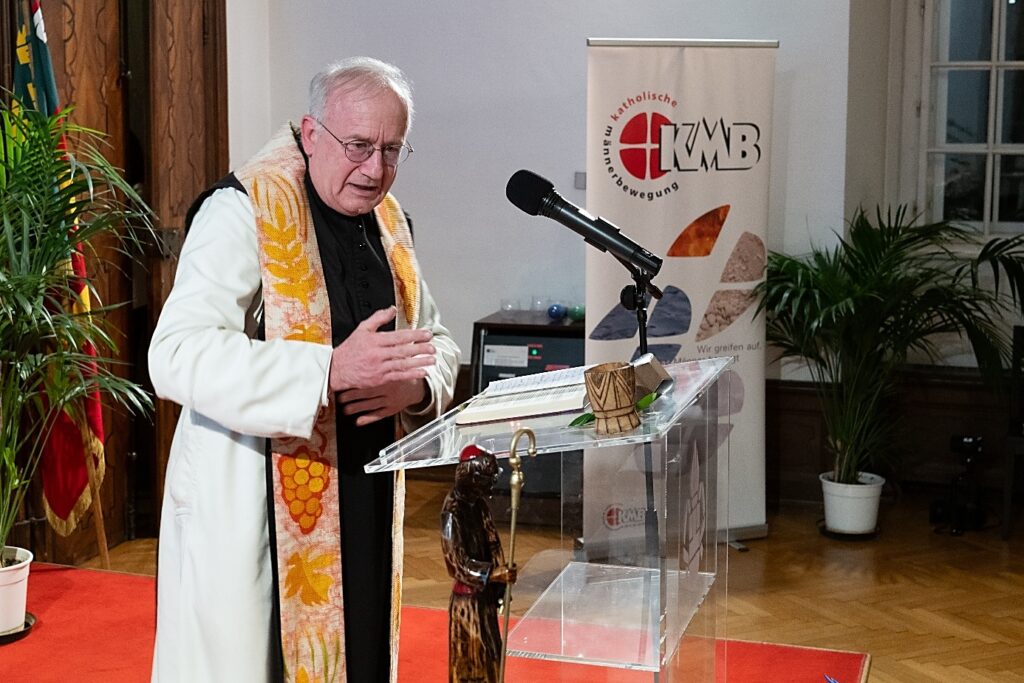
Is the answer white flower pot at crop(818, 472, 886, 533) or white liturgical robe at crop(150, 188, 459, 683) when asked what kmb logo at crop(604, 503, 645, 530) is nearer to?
white liturgical robe at crop(150, 188, 459, 683)

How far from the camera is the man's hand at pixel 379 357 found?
81.2 inches

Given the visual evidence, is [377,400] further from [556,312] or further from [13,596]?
[556,312]

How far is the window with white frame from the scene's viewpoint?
20.7 ft

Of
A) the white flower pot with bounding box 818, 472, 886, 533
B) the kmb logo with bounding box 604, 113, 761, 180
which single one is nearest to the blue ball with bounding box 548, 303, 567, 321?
the kmb logo with bounding box 604, 113, 761, 180

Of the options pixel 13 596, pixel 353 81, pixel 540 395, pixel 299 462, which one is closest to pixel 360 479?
pixel 299 462

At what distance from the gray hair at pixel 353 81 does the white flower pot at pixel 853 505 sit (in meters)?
3.75

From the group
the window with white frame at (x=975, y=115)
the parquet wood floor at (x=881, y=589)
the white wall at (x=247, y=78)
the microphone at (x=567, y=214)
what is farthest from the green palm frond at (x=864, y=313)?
the microphone at (x=567, y=214)

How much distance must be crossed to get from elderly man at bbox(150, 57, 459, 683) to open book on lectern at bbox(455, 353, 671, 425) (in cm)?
12

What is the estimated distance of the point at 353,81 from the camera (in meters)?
2.26

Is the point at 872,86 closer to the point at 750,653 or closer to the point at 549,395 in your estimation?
the point at 750,653

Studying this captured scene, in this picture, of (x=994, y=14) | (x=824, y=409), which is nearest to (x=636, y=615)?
(x=824, y=409)

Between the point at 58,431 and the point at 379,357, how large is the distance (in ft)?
9.18

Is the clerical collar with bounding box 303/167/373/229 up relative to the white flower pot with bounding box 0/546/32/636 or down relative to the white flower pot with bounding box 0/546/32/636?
up

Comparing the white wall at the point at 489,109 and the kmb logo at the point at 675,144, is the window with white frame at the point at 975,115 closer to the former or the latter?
the white wall at the point at 489,109
